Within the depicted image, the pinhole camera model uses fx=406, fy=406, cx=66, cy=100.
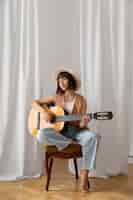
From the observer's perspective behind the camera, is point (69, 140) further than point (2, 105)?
No

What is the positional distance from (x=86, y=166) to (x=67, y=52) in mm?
1591

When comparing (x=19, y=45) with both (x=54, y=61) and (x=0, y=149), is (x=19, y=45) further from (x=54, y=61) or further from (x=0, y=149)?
(x=0, y=149)

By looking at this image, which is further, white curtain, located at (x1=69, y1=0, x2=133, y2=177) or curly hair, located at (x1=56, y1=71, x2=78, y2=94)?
white curtain, located at (x1=69, y1=0, x2=133, y2=177)

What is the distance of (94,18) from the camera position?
13.0ft

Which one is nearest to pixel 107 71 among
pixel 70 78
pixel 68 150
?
pixel 70 78

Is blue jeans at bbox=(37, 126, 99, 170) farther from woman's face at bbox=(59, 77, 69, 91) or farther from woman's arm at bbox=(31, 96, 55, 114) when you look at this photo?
woman's face at bbox=(59, 77, 69, 91)

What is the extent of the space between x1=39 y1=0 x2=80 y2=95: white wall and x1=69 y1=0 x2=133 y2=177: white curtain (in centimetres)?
19

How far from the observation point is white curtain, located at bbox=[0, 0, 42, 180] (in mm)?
3830

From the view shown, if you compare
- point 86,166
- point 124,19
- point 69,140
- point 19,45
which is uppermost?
point 124,19

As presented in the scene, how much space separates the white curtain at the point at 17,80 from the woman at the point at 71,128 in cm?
31

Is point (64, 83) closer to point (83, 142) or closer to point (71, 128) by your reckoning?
point (71, 128)

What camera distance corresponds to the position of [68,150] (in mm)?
3508

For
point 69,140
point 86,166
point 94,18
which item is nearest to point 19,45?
point 94,18

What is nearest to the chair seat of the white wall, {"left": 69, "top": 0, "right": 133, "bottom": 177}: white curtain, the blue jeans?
the blue jeans
